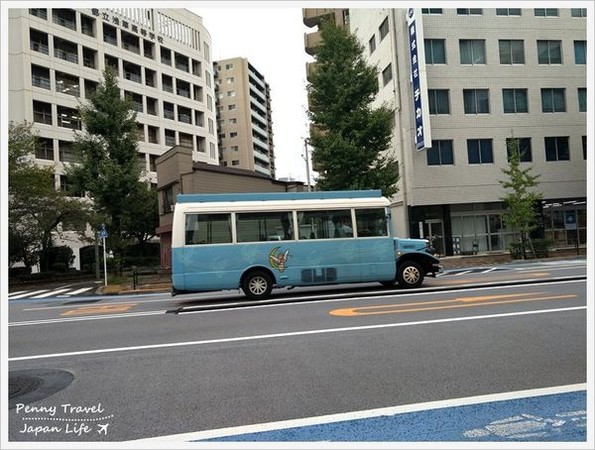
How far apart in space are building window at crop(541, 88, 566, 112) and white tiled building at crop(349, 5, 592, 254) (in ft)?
0.22

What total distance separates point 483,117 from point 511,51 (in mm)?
5132

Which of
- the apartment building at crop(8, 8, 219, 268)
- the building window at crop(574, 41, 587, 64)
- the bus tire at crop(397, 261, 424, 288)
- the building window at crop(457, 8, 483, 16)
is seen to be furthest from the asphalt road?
the apartment building at crop(8, 8, 219, 268)

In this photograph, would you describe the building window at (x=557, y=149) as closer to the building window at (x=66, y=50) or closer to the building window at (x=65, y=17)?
the building window at (x=66, y=50)

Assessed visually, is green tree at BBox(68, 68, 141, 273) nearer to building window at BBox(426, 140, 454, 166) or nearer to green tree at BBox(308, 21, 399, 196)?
Result: green tree at BBox(308, 21, 399, 196)

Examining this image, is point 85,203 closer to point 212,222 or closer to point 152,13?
point 212,222

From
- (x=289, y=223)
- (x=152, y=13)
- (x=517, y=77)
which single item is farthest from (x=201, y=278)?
(x=152, y=13)

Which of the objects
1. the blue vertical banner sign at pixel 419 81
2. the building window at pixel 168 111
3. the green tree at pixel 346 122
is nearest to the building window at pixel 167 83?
the building window at pixel 168 111

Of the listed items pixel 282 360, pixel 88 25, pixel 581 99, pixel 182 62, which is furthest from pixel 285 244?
pixel 182 62

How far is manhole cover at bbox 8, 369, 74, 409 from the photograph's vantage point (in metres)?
5.25

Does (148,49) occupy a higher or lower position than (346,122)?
higher

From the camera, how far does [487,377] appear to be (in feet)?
17.0

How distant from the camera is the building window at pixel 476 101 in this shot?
31.1m

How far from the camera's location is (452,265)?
2470 centimetres

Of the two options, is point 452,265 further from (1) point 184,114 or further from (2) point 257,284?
(1) point 184,114
